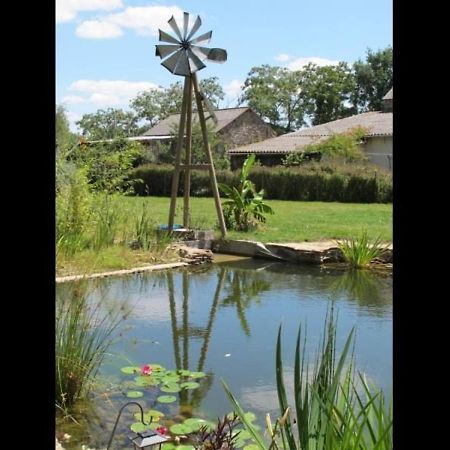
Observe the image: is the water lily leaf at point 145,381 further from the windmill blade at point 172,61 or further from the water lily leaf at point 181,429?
the windmill blade at point 172,61

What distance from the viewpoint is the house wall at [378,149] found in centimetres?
2726

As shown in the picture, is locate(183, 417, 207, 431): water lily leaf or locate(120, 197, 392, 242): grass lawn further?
locate(120, 197, 392, 242): grass lawn

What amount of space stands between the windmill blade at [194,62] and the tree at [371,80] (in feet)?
126

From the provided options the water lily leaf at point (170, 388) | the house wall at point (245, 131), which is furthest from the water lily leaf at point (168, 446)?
the house wall at point (245, 131)

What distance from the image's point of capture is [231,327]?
6.37 m

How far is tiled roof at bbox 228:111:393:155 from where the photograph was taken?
28.8 m

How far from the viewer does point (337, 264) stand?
1038cm

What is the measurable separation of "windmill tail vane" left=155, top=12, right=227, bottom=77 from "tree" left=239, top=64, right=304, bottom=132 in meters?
39.6

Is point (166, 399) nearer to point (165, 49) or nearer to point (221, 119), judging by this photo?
point (165, 49)

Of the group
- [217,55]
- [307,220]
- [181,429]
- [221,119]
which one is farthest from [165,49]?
[221,119]

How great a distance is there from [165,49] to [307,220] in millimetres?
5661

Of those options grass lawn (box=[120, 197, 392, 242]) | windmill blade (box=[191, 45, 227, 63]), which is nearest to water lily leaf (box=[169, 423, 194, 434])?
grass lawn (box=[120, 197, 392, 242])

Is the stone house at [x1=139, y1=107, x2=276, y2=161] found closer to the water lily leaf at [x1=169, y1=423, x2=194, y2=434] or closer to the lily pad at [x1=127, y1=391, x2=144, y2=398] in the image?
the lily pad at [x1=127, y1=391, x2=144, y2=398]
